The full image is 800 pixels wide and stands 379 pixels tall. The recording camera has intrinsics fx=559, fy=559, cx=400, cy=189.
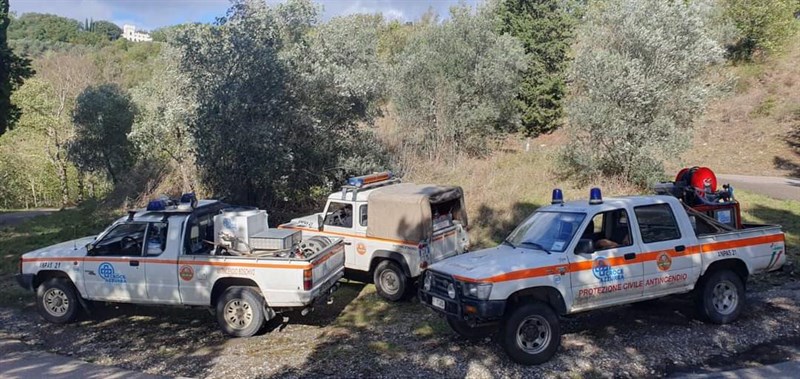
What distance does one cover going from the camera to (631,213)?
283 inches

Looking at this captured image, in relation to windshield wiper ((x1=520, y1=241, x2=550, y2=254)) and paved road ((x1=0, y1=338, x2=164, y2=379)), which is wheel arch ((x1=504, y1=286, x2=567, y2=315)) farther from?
paved road ((x1=0, y1=338, x2=164, y2=379))

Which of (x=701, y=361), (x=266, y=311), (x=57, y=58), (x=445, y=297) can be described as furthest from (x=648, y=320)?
(x=57, y=58)

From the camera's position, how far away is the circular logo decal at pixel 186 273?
320 inches

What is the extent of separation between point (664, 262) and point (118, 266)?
25.4 ft

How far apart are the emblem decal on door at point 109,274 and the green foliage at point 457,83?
1375cm

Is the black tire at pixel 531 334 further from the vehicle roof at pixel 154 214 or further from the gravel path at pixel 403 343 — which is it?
the vehicle roof at pixel 154 214

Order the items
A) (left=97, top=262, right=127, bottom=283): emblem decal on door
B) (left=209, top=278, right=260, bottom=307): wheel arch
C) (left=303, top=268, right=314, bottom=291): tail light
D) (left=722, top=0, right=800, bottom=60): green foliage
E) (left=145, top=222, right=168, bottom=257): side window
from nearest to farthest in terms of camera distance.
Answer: (left=303, top=268, right=314, bottom=291): tail light
(left=209, top=278, right=260, bottom=307): wheel arch
(left=145, top=222, right=168, bottom=257): side window
(left=97, top=262, right=127, bottom=283): emblem decal on door
(left=722, top=0, right=800, bottom=60): green foliage

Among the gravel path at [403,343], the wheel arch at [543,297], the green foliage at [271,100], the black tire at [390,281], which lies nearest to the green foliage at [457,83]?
the green foliage at [271,100]

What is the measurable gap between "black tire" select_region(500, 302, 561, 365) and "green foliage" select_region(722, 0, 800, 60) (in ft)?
108

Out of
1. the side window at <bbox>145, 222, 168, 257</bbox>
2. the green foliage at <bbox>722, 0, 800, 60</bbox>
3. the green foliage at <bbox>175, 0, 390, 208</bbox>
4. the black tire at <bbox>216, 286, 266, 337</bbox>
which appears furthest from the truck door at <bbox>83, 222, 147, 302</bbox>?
the green foliage at <bbox>722, 0, 800, 60</bbox>

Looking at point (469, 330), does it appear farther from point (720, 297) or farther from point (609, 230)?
point (720, 297)

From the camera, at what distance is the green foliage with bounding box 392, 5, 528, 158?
22.2 m

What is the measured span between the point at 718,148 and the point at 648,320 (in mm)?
21313

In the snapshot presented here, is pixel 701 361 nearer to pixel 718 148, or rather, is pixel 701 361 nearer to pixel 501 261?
pixel 501 261
